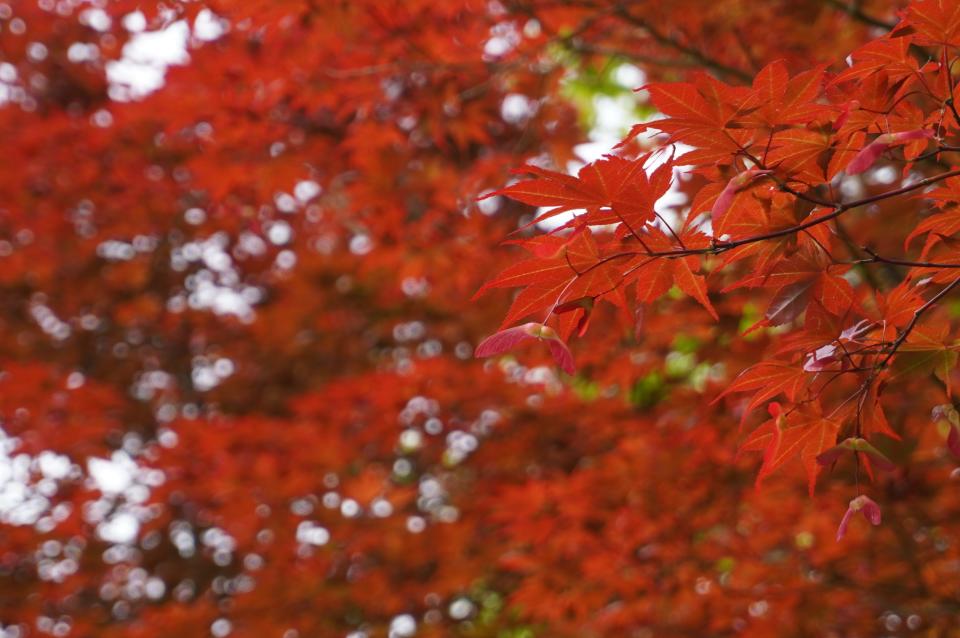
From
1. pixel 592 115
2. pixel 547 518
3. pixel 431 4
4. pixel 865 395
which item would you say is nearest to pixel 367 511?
pixel 547 518

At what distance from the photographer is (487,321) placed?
393cm

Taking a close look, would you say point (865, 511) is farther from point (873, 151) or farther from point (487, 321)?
point (487, 321)

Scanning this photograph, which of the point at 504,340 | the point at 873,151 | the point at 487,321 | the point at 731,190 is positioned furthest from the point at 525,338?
the point at 487,321

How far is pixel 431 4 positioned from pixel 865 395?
1.83 metres

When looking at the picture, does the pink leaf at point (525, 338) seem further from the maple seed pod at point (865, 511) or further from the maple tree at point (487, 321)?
the maple seed pod at point (865, 511)

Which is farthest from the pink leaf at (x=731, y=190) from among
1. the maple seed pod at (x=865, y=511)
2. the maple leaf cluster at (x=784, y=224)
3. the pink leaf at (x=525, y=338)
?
the maple seed pod at (x=865, y=511)

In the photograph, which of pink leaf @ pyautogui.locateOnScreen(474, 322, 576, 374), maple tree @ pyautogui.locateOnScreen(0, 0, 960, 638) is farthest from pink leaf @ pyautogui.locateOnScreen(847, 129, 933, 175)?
pink leaf @ pyautogui.locateOnScreen(474, 322, 576, 374)

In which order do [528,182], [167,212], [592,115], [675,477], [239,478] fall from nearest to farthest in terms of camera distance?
[528,182] < [675,477] < [239,478] < [167,212] < [592,115]

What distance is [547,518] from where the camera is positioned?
2.99 metres

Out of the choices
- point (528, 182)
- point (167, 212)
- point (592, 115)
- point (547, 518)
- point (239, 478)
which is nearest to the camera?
point (528, 182)

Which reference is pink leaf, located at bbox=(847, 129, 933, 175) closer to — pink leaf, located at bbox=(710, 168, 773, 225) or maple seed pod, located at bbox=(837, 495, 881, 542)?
pink leaf, located at bbox=(710, 168, 773, 225)

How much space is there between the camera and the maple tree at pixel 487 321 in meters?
0.97

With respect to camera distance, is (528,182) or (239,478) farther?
(239,478)

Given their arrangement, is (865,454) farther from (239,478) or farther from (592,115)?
(592,115)
